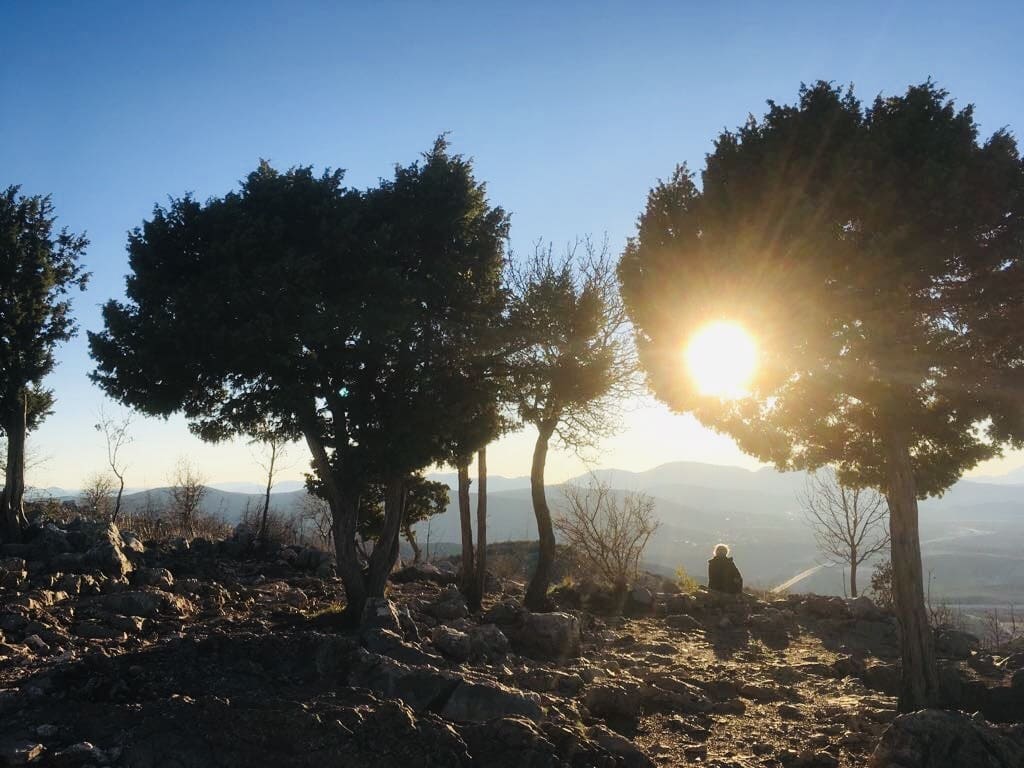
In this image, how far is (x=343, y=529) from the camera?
12719 millimetres

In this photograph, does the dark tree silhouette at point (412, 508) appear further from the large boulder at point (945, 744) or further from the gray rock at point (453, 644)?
the large boulder at point (945, 744)

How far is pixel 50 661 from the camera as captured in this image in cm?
759

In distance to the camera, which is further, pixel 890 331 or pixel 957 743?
pixel 890 331

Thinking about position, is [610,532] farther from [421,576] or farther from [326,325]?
[326,325]

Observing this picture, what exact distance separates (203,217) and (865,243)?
1107cm

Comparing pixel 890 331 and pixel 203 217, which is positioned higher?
pixel 203 217

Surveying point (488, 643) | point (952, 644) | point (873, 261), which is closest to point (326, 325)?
point (488, 643)

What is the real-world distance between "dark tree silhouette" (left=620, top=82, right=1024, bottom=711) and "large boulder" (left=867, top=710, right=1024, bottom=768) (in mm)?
2742

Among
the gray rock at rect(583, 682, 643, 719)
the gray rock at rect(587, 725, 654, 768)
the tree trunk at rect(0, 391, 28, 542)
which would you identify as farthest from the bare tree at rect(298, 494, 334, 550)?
the gray rock at rect(587, 725, 654, 768)

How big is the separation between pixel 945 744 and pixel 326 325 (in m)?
9.96

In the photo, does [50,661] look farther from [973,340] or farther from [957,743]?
[973,340]

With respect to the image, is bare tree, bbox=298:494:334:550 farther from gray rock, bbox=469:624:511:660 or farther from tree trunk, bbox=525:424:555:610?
gray rock, bbox=469:624:511:660

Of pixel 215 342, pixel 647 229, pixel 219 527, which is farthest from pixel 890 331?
pixel 219 527

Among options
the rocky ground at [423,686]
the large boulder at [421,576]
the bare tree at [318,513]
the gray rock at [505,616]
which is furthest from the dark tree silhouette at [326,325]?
the bare tree at [318,513]
